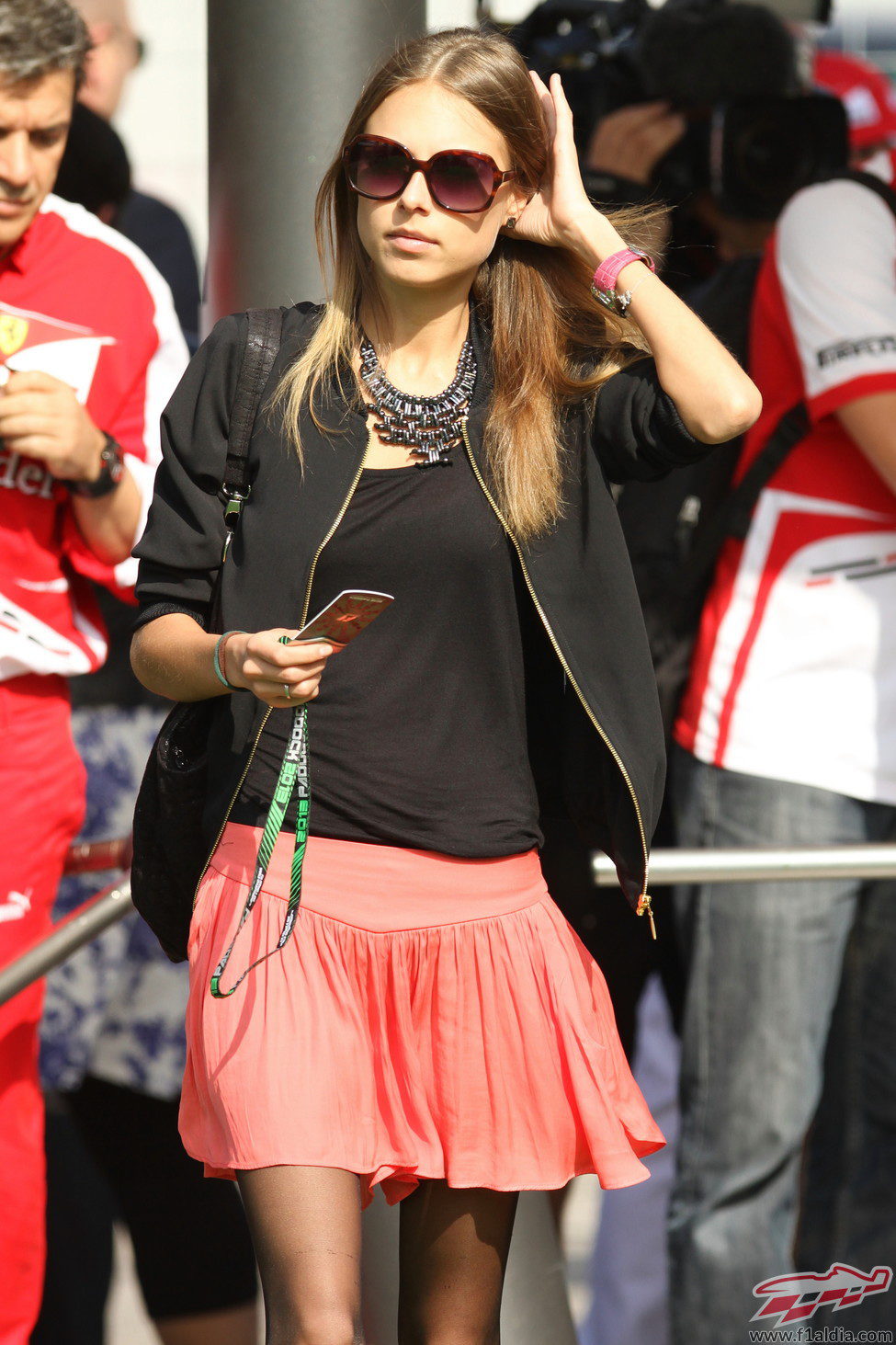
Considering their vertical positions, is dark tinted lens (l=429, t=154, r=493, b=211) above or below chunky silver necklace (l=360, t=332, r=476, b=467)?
above

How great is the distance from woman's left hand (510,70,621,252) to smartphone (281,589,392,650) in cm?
65

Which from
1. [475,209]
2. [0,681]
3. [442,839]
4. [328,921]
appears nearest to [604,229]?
[475,209]

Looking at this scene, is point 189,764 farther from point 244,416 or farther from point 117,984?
point 117,984

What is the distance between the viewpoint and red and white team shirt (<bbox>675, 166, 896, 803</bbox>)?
304 cm

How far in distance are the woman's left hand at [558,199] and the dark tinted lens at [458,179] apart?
0.14m

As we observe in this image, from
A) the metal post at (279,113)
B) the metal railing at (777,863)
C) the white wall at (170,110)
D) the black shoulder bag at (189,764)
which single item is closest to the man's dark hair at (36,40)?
the metal post at (279,113)

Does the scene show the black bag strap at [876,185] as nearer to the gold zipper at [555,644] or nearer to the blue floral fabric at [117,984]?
the gold zipper at [555,644]

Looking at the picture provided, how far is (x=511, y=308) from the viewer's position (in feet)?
7.59

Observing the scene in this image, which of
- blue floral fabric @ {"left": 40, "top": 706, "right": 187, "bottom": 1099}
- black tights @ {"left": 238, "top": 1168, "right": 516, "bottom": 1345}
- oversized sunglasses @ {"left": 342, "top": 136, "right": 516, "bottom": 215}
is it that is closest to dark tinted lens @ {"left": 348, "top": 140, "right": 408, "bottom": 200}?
oversized sunglasses @ {"left": 342, "top": 136, "right": 516, "bottom": 215}

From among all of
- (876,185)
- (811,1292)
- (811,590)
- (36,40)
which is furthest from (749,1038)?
(36,40)

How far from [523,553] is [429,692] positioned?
206 millimetres

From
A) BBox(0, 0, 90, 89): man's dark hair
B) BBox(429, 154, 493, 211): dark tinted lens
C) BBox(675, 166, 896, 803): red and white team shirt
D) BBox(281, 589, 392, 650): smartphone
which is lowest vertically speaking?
BBox(675, 166, 896, 803): red and white team shirt

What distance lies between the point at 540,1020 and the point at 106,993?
1641mm

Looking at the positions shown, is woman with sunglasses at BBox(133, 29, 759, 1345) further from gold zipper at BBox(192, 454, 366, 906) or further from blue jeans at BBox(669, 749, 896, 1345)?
blue jeans at BBox(669, 749, 896, 1345)
